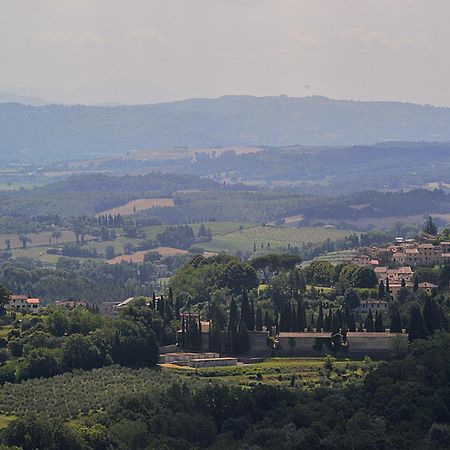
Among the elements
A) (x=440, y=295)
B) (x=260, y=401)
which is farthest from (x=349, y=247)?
(x=260, y=401)

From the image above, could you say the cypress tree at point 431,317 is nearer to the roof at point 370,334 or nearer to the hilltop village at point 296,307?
the hilltop village at point 296,307

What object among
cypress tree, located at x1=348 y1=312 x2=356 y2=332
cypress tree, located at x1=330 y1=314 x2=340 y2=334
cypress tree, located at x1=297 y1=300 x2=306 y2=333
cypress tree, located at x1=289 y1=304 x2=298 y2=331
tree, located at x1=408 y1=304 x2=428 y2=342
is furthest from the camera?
cypress tree, located at x1=289 y1=304 x2=298 y2=331

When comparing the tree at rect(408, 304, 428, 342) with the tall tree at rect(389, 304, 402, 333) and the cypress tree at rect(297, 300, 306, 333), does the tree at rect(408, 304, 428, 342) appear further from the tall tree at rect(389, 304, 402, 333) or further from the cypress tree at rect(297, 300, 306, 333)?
the cypress tree at rect(297, 300, 306, 333)

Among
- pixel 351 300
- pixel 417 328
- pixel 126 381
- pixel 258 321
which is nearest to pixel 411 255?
pixel 351 300

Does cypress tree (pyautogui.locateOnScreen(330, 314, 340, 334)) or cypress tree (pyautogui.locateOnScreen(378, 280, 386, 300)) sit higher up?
cypress tree (pyautogui.locateOnScreen(378, 280, 386, 300))

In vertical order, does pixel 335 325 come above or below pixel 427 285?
below

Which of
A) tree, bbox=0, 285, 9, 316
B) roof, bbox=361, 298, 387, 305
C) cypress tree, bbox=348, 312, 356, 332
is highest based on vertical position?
tree, bbox=0, 285, 9, 316

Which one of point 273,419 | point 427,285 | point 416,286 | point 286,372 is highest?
point 416,286

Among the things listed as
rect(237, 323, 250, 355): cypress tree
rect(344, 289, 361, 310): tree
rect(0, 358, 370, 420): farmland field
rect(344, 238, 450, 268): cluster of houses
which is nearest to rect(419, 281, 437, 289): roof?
rect(344, 289, 361, 310): tree

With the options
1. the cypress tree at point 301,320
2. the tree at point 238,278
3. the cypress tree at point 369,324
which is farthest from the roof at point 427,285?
the cypress tree at point 301,320

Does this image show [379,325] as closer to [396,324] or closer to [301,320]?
[396,324]

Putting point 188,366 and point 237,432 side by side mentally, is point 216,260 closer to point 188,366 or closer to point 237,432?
point 188,366
